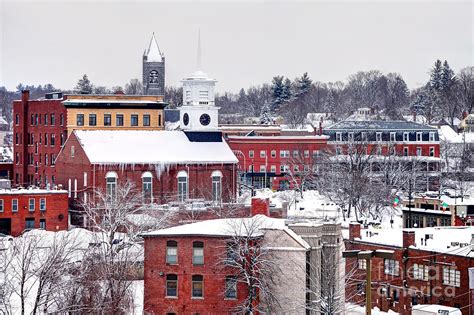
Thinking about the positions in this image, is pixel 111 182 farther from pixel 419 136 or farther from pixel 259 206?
pixel 419 136

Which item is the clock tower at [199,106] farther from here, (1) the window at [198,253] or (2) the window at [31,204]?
(1) the window at [198,253]

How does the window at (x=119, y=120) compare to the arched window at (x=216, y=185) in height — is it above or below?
above

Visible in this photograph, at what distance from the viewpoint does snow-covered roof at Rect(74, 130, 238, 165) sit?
8050 cm

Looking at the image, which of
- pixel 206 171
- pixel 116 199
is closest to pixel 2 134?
pixel 206 171

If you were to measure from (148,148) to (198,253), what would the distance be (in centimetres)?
3820

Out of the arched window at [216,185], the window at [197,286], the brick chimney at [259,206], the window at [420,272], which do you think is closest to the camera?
the window at [197,286]

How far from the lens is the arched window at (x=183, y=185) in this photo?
8212 centimetres

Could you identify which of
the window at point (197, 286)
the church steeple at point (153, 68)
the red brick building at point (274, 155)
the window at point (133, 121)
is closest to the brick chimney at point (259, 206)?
the window at point (197, 286)

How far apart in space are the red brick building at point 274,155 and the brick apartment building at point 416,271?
6067 centimetres

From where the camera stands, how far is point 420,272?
177 feet

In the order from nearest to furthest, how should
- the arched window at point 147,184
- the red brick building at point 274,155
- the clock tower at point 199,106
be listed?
the arched window at point 147,184
the clock tower at point 199,106
the red brick building at point 274,155

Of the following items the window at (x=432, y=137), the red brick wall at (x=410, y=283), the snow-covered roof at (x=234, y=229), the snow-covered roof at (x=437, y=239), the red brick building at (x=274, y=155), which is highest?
the window at (x=432, y=137)

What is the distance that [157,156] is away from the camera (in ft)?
270

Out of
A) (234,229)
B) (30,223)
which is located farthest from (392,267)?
(30,223)
